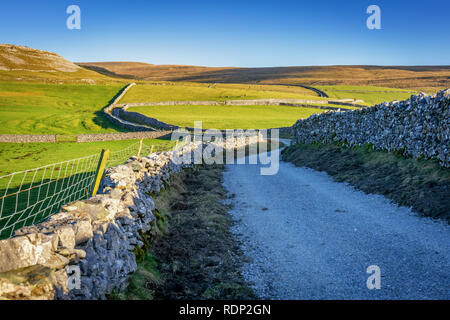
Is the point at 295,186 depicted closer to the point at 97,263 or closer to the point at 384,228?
the point at 384,228

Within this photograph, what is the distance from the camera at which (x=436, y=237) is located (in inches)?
334

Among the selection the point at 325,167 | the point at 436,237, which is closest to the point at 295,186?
the point at 325,167

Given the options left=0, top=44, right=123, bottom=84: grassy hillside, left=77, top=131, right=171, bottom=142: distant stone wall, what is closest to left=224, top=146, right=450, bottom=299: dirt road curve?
left=77, top=131, right=171, bottom=142: distant stone wall

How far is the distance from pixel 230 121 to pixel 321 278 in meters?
46.6

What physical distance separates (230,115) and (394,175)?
158 feet

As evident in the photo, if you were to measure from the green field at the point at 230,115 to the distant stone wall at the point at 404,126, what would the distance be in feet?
84.9

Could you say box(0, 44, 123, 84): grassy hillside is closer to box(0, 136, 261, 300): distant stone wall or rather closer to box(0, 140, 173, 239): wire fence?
box(0, 140, 173, 239): wire fence

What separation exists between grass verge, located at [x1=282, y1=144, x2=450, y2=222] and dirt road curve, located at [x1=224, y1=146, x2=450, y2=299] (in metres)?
0.51

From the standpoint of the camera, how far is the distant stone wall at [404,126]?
12.5m

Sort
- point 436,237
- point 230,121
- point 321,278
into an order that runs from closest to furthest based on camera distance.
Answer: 1. point 321,278
2. point 436,237
3. point 230,121

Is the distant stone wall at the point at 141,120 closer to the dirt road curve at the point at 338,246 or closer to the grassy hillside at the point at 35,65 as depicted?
the dirt road curve at the point at 338,246

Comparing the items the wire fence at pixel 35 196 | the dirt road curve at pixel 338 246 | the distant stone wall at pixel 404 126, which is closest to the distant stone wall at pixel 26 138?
the wire fence at pixel 35 196
